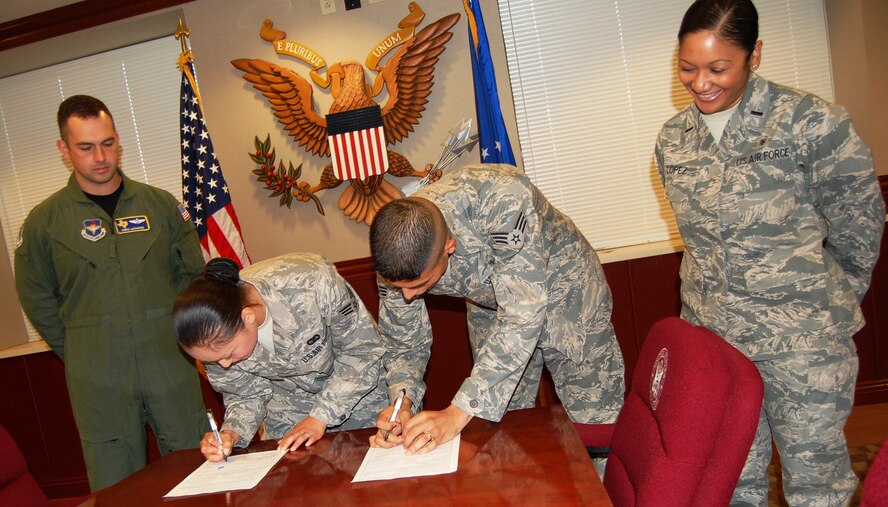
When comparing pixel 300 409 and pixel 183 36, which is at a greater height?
pixel 183 36

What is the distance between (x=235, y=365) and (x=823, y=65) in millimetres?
3384

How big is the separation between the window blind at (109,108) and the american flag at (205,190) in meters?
0.54

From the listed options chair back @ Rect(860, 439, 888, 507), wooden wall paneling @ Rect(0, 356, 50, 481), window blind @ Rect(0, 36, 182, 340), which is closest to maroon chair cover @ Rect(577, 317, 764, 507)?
chair back @ Rect(860, 439, 888, 507)

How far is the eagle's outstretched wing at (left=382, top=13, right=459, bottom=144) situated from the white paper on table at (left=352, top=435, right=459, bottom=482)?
2334 mm

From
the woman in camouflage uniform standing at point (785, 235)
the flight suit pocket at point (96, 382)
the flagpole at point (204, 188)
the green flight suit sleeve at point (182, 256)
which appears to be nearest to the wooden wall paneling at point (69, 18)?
the flagpole at point (204, 188)

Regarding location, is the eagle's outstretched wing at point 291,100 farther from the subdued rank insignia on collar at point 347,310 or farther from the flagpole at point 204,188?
the subdued rank insignia on collar at point 347,310

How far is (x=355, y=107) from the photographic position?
11.4 feet

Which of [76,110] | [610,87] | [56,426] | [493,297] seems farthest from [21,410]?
[610,87]

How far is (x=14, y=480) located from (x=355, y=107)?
2322 mm

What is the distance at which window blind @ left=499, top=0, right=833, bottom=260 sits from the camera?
11.3 feet

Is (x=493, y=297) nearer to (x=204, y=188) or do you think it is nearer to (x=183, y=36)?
(x=204, y=188)

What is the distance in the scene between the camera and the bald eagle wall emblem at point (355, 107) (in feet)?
11.3

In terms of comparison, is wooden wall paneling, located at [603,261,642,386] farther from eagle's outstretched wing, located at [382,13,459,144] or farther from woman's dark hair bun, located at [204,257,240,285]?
woman's dark hair bun, located at [204,257,240,285]

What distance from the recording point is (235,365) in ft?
6.01
